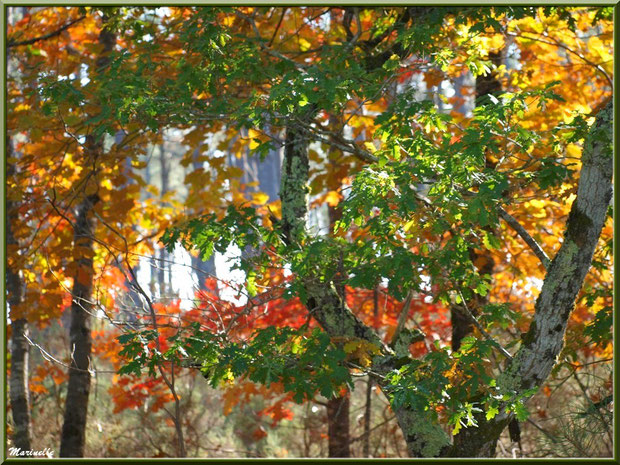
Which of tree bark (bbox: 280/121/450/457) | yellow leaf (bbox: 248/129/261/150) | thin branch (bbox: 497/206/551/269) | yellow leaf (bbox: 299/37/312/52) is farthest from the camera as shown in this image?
yellow leaf (bbox: 299/37/312/52)

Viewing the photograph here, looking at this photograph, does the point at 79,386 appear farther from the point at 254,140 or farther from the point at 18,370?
the point at 254,140

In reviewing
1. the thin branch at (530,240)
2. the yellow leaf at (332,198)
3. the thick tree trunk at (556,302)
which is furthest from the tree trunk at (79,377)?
the thin branch at (530,240)

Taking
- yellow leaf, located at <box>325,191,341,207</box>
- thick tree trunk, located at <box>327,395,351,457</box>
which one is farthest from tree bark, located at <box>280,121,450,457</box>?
yellow leaf, located at <box>325,191,341,207</box>


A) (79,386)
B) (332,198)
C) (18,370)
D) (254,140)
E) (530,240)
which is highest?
(332,198)

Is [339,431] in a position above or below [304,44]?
below

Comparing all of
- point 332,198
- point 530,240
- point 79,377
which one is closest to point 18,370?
point 79,377

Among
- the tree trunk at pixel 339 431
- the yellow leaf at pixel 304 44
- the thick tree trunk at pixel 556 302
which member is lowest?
the tree trunk at pixel 339 431

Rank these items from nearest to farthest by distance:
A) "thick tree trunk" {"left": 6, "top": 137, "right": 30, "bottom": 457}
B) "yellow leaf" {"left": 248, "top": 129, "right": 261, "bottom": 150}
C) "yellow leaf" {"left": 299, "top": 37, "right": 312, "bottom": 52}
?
"yellow leaf" {"left": 248, "top": 129, "right": 261, "bottom": 150} < "yellow leaf" {"left": 299, "top": 37, "right": 312, "bottom": 52} < "thick tree trunk" {"left": 6, "top": 137, "right": 30, "bottom": 457}

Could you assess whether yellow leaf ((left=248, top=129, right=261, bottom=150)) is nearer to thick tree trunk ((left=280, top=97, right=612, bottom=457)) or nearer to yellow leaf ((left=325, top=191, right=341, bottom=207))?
thick tree trunk ((left=280, top=97, right=612, bottom=457))

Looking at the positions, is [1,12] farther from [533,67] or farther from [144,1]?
[533,67]

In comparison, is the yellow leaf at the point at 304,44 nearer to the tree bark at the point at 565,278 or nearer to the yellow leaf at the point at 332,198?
the yellow leaf at the point at 332,198

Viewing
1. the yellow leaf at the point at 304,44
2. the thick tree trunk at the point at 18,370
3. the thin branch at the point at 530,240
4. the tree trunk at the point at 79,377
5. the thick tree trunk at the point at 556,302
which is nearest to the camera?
the thick tree trunk at the point at 556,302

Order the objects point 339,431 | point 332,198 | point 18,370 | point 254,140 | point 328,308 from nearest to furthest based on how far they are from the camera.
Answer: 1. point 254,140
2. point 328,308
3. point 339,431
4. point 18,370
5. point 332,198

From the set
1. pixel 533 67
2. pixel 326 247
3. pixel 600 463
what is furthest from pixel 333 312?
pixel 533 67
